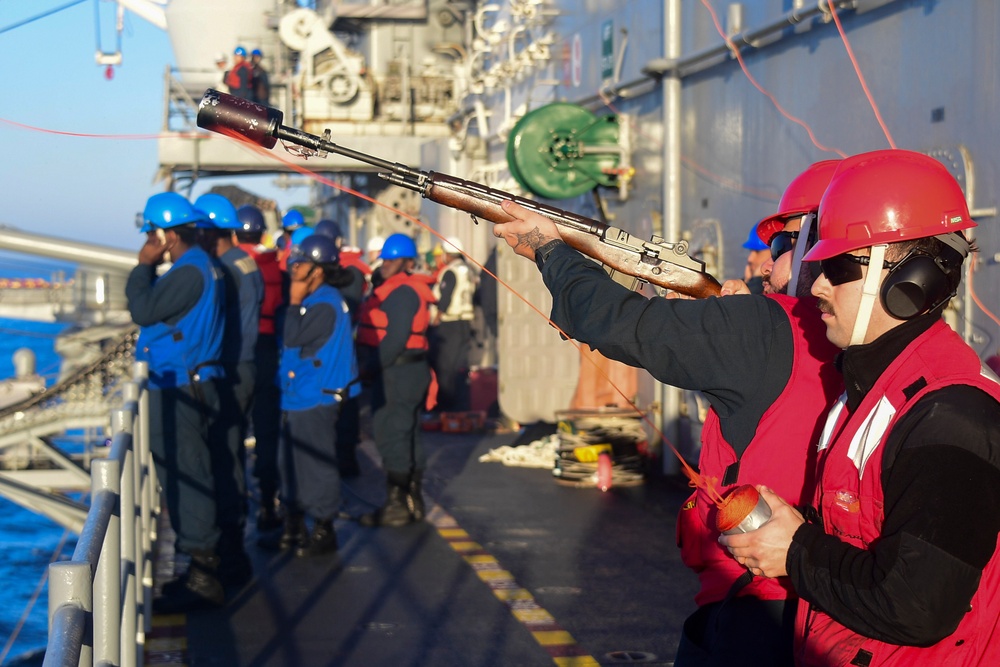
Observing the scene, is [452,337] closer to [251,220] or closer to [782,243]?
[251,220]

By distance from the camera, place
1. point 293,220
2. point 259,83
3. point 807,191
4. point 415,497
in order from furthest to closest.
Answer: point 259,83, point 293,220, point 415,497, point 807,191

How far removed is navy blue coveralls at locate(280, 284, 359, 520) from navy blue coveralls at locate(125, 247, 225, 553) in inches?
42.8

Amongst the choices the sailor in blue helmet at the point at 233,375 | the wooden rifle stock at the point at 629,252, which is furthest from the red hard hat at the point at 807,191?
the sailor in blue helmet at the point at 233,375

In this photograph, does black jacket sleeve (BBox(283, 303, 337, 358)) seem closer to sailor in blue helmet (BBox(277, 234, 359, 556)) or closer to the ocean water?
sailor in blue helmet (BBox(277, 234, 359, 556))

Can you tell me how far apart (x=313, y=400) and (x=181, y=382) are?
51.2 inches

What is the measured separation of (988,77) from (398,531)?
17.4 feet

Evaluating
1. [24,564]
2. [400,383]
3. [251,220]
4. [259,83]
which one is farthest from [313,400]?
[259,83]

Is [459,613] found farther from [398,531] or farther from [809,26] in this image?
[809,26]

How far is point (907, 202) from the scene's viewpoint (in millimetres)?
2488

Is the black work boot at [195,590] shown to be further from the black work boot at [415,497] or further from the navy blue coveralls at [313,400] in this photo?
the black work boot at [415,497]

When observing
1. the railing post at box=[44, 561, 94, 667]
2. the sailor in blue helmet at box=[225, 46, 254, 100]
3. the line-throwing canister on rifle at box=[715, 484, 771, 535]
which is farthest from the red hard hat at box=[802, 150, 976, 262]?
the sailor in blue helmet at box=[225, 46, 254, 100]

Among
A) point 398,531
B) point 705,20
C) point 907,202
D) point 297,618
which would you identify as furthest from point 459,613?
point 705,20

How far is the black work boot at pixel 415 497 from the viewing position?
9383 mm

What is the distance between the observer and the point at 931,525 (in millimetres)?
2111
